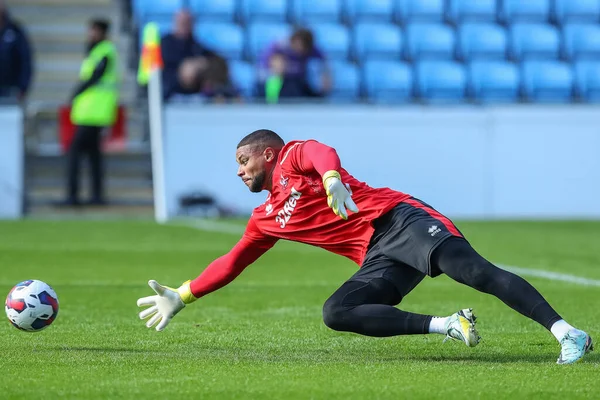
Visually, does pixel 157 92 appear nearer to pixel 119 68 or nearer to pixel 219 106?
pixel 219 106

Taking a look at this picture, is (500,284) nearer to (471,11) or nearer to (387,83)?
(387,83)

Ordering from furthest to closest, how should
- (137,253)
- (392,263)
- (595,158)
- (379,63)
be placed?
(379,63), (595,158), (137,253), (392,263)

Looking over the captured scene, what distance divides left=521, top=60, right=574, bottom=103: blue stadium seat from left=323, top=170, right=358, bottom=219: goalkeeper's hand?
14.2m

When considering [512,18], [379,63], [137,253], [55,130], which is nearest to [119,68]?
[55,130]

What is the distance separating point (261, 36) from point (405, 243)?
13.7 m

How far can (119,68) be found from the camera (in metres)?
19.6

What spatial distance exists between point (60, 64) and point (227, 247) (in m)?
8.38

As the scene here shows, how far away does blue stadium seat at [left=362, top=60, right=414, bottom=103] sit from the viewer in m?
18.6

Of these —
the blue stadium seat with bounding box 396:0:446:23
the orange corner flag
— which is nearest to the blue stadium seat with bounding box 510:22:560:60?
the blue stadium seat with bounding box 396:0:446:23

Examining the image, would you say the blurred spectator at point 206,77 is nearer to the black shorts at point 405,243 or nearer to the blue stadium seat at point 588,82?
the blue stadium seat at point 588,82

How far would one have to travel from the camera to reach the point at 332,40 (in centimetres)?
1905

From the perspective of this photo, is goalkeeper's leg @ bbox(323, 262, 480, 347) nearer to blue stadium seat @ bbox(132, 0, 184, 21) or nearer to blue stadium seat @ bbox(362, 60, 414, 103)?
blue stadium seat @ bbox(362, 60, 414, 103)

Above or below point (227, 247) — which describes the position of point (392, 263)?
above

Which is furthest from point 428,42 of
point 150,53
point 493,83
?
point 150,53
